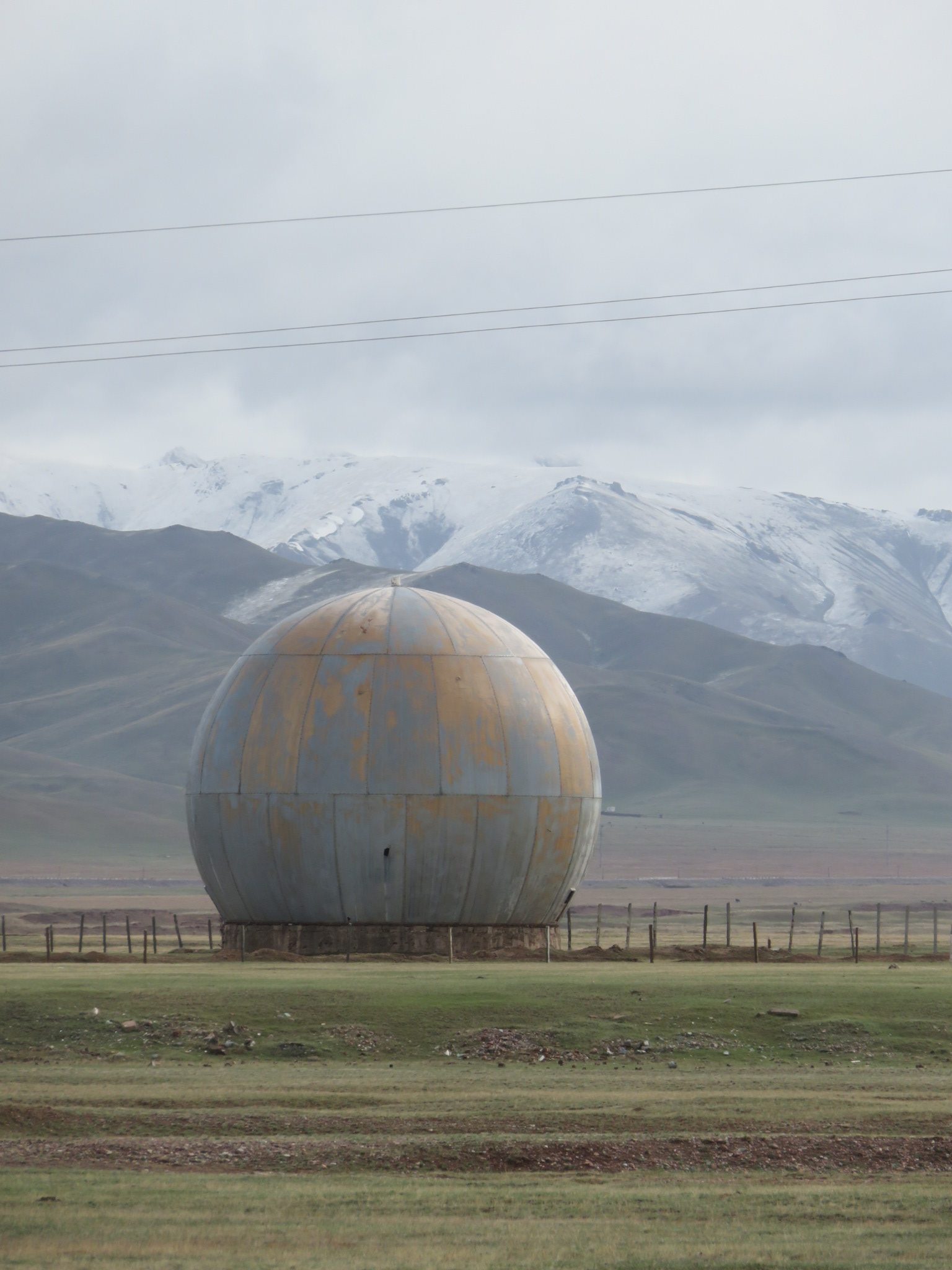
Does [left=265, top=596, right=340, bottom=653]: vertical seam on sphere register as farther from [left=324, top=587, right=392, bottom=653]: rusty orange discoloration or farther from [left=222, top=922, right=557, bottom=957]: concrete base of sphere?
[left=222, top=922, right=557, bottom=957]: concrete base of sphere

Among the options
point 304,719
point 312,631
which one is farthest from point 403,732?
point 312,631

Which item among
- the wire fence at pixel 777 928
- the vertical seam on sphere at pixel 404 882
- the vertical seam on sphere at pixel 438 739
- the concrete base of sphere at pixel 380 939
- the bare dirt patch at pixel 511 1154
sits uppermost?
the vertical seam on sphere at pixel 438 739

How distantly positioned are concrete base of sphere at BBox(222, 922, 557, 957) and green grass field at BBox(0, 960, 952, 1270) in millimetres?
2475

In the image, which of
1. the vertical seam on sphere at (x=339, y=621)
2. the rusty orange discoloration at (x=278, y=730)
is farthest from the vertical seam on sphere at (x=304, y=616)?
the rusty orange discoloration at (x=278, y=730)

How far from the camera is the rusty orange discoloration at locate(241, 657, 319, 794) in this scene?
1634 inches

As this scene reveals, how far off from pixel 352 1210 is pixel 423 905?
23.8 meters

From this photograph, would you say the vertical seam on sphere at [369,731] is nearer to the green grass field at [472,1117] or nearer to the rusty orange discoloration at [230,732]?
the rusty orange discoloration at [230,732]

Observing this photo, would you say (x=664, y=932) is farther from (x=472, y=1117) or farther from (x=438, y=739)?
(x=472, y=1117)

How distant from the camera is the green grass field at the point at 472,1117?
55.8 ft

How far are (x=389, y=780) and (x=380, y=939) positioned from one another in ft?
11.6

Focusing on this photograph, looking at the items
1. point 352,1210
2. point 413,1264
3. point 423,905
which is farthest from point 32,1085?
point 423,905

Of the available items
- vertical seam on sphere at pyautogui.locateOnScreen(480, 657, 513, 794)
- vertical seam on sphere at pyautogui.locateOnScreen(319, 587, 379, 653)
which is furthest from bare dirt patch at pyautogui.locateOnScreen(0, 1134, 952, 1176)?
vertical seam on sphere at pyautogui.locateOnScreen(319, 587, 379, 653)

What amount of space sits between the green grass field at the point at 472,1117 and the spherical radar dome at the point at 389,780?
2.78 metres

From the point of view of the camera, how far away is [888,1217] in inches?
706
